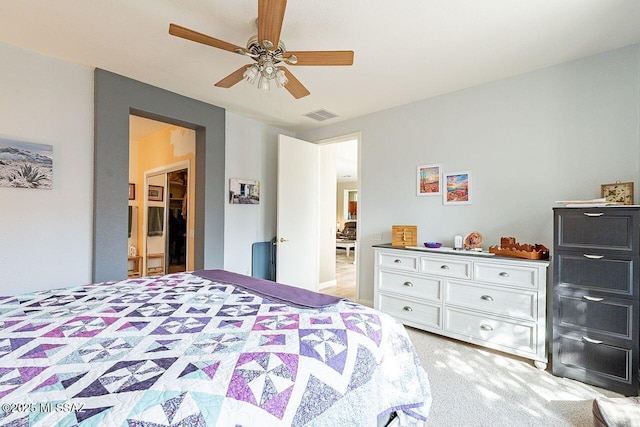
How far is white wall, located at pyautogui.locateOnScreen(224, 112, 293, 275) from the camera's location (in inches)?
154

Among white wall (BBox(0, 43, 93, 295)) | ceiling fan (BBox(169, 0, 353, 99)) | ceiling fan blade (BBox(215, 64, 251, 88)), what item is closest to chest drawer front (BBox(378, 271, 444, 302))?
ceiling fan (BBox(169, 0, 353, 99))

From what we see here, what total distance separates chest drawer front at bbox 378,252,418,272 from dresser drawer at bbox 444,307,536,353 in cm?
53

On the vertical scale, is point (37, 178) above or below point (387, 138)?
below

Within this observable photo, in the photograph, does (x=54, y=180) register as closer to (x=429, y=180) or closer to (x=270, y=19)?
(x=270, y=19)

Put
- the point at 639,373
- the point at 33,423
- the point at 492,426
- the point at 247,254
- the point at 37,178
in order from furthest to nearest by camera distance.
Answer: the point at 247,254 < the point at 37,178 < the point at 639,373 < the point at 492,426 < the point at 33,423

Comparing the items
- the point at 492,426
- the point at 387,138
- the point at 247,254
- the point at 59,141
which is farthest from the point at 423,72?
the point at 59,141

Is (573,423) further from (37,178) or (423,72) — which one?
(37,178)

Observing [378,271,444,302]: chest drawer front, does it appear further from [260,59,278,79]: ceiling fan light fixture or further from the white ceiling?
[260,59,278,79]: ceiling fan light fixture

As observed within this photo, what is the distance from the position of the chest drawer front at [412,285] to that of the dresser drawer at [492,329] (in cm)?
20

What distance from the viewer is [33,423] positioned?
2.12 ft

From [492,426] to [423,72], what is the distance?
9.24 ft

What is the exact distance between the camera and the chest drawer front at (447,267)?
2.72m

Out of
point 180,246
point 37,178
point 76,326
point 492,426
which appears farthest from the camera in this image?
point 180,246

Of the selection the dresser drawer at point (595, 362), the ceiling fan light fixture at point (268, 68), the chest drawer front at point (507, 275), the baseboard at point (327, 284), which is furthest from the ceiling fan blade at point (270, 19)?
the baseboard at point (327, 284)
